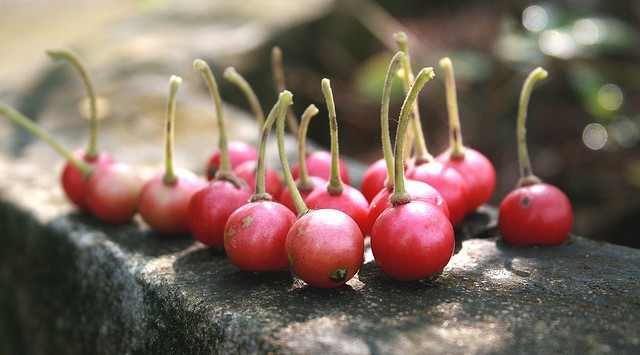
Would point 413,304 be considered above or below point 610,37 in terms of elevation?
below

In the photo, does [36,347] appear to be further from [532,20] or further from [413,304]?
[532,20]

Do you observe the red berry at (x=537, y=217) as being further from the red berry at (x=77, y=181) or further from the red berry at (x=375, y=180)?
the red berry at (x=77, y=181)

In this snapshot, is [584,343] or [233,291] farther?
[233,291]

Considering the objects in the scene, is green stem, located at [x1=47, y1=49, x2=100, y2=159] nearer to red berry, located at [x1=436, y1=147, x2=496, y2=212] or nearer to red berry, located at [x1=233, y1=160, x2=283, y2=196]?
red berry, located at [x1=233, y1=160, x2=283, y2=196]

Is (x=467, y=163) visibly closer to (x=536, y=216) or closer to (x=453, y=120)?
(x=453, y=120)

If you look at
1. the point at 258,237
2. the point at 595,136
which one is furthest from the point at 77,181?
the point at 595,136

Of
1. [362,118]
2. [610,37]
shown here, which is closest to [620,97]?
[610,37]
